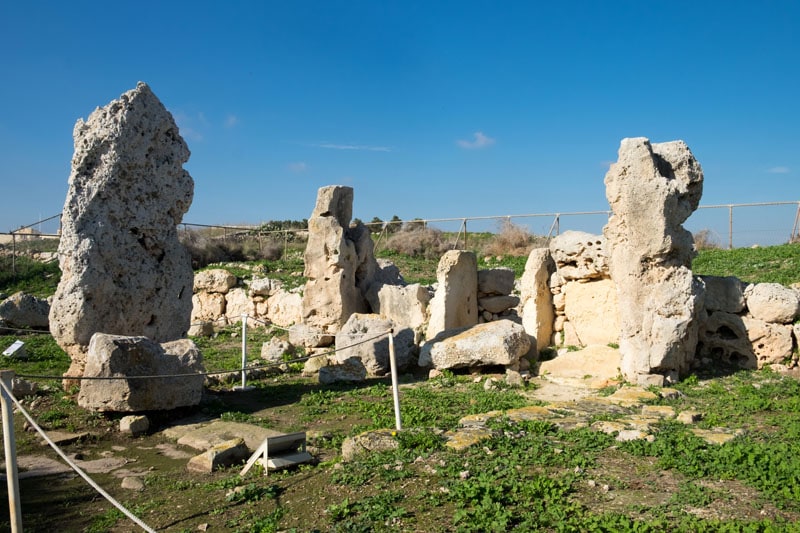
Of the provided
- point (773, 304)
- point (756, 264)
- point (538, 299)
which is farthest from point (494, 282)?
point (756, 264)

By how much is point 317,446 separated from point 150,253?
15.3 ft

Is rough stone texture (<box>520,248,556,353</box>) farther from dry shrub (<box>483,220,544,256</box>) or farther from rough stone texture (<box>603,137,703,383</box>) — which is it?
dry shrub (<box>483,220,544,256</box>)

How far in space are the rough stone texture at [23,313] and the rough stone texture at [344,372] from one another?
29.0ft

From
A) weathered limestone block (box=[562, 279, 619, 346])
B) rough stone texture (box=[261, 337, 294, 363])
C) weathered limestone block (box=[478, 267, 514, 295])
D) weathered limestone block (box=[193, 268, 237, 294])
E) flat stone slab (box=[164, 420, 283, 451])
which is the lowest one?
flat stone slab (box=[164, 420, 283, 451])

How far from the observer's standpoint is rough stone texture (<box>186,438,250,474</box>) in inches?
250

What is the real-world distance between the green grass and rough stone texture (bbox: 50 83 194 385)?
35.9 ft

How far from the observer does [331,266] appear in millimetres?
13859

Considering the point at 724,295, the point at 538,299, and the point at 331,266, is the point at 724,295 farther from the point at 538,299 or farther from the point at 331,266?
the point at 331,266

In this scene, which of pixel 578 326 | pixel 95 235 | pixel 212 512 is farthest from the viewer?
pixel 578 326

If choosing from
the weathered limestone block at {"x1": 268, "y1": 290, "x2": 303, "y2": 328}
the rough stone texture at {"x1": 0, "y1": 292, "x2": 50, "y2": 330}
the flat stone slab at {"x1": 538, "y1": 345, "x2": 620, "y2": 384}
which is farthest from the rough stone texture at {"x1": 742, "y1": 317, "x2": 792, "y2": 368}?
the rough stone texture at {"x1": 0, "y1": 292, "x2": 50, "y2": 330}

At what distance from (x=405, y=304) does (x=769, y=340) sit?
6684 mm

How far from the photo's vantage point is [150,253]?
9859 millimetres

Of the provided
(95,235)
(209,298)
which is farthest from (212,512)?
(209,298)

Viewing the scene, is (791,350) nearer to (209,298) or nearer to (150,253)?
(150,253)
